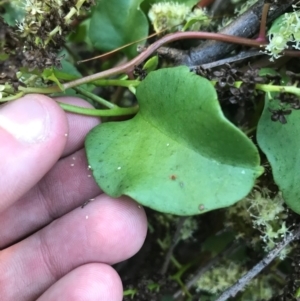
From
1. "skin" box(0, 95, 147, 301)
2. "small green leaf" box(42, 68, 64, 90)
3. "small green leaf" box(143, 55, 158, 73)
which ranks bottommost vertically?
"skin" box(0, 95, 147, 301)

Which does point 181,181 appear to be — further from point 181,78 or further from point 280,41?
point 280,41

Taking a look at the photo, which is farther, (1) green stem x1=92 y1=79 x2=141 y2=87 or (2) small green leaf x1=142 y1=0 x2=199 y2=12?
(2) small green leaf x1=142 y1=0 x2=199 y2=12

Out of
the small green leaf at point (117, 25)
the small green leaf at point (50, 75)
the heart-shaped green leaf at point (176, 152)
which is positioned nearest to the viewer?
the heart-shaped green leaf at point (176, 152)

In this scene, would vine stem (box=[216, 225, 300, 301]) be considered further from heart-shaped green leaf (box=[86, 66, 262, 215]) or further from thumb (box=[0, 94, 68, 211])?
thumb (box=[0, 94, 68, 211])

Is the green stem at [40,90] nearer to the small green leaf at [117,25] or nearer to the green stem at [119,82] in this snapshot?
the green stem at [119,82]

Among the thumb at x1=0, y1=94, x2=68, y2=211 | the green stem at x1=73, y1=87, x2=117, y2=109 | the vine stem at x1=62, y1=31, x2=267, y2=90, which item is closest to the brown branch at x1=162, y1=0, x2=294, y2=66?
the vine stem at x1=62, y1=31, x2=267, y2=90

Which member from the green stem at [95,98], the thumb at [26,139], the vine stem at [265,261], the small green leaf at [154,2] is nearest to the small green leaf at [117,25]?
the small green leaf at [154,2]

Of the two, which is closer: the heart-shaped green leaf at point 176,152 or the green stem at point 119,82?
the heart-shaped green leaf at point 176,152

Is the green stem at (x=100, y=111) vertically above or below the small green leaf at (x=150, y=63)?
below

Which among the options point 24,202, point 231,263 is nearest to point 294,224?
point 231,263
